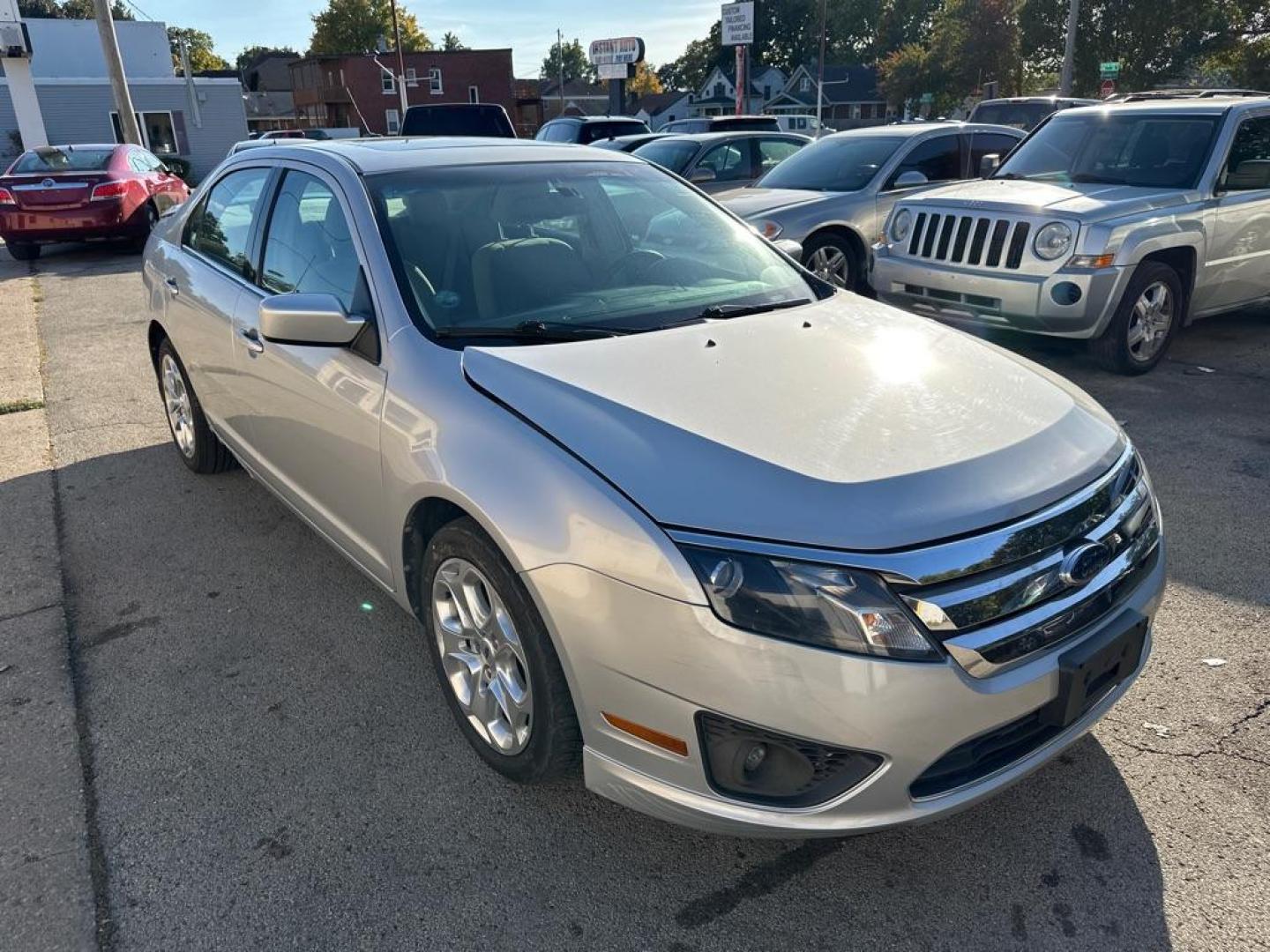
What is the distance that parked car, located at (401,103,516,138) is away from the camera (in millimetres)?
13648

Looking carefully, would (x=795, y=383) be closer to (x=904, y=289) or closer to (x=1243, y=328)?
(x=904, y=289)

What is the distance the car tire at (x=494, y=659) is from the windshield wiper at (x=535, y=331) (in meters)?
0.62

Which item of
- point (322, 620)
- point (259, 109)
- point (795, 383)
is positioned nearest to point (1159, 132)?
point (795, 383)

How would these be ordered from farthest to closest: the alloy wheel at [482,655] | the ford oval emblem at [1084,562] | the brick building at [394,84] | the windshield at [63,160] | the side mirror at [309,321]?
the brick building at [394,84] → the windshield at [63,160] → the side mirror at [309,321] → the alloy wheel at [482,655] → the ford oval emblem at [1084,562]

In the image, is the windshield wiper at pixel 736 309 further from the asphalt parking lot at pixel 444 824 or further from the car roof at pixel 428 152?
the asphalt parking lot at pixel 444 824

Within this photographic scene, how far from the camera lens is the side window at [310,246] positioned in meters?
3.07

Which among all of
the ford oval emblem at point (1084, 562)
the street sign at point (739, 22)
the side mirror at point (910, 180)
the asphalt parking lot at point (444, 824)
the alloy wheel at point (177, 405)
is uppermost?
the street sign at point (739, 22)

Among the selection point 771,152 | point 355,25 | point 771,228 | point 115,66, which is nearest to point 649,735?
point 771,228

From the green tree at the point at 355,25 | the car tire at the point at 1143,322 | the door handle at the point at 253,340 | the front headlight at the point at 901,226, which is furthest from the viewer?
the green tree at the point at 355,25

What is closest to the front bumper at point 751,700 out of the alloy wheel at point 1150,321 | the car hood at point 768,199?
the alloy wheel at point 1150,321

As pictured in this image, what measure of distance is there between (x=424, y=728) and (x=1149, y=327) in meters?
5.77

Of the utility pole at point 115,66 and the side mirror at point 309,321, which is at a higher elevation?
the utility pole at point 115,66

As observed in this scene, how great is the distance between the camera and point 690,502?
2.03m

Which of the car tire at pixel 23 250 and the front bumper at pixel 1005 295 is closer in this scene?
the front bumper at pixel 1005 295
